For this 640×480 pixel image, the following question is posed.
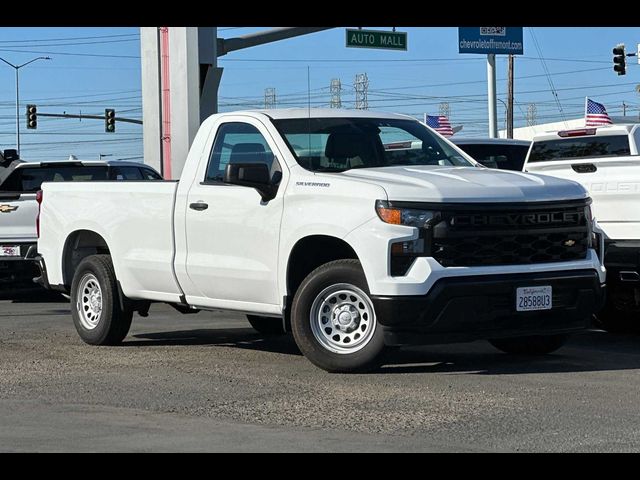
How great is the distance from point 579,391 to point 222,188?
350cm

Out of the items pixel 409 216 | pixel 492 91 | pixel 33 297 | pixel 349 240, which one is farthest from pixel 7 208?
pixel 492 91

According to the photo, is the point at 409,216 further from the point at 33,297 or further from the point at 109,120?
the point at 109,120

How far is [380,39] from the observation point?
100 feet

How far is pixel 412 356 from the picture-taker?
1048 cm

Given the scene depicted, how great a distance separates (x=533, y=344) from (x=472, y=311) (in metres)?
1.61

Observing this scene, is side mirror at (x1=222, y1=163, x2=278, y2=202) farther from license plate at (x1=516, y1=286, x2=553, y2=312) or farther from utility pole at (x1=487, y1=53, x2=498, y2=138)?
utility pole at (x1=487, y1=53, x2=498, y2=138)

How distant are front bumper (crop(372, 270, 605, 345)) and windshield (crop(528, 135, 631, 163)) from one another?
8.29 ft

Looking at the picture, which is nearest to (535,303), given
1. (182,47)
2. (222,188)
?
(222,188)

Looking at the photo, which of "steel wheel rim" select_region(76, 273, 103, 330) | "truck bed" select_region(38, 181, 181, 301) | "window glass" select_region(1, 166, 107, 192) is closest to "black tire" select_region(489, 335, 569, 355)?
"truck bed" select_region(38, 181, 181, 301)

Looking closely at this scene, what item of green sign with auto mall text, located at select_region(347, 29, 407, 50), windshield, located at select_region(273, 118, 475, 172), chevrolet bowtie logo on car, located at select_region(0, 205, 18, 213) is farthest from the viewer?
green sign with auto mall text, located at select_region(347, 29, 407, 50)

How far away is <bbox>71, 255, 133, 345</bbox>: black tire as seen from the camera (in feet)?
37.2

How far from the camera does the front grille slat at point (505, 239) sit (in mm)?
8969

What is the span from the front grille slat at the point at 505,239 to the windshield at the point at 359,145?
134 centimetres

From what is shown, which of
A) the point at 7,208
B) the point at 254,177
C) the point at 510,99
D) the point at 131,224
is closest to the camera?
the point at 254,177
